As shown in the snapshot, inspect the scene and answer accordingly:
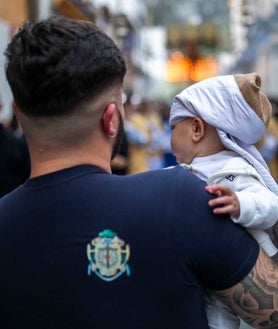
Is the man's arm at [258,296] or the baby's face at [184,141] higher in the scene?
the baby's face at [184,141]

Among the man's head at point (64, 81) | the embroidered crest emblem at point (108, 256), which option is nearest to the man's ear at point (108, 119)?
the man's head at point (64, 81)

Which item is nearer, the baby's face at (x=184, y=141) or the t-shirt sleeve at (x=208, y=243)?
the t-shirt sleeve at (x=208, y=243)

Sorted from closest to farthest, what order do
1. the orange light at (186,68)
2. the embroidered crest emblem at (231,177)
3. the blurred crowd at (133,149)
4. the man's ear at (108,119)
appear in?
1. the man's ear at (108,119)
2. the embroidered crest emblem at (231,177)
3. the blurred crowd at (133,149)
4. the orange light at (186,68)

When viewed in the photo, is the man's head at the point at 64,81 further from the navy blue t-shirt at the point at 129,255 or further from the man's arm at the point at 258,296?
the man's arm at the point at 258,296

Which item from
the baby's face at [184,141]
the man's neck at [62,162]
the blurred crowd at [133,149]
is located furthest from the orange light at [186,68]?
the man's neck at [62,162]

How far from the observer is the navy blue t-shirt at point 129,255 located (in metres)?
1.85

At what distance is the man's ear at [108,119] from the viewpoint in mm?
1962

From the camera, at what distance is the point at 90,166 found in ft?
6.48

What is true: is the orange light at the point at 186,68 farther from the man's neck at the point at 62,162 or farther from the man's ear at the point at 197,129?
the man's neck at the point at 62,162

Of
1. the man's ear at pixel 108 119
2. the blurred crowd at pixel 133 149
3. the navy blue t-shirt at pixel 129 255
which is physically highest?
the man's ear at pixel 108 119

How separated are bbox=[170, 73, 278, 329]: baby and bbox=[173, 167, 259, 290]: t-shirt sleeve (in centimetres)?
15

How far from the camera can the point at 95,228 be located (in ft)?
6.14

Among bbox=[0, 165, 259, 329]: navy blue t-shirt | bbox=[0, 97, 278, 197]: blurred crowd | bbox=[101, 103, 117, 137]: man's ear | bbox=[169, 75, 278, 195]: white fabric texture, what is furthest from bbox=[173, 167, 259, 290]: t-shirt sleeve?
bbox=[0, 97, 278, 197]: blurred crowd

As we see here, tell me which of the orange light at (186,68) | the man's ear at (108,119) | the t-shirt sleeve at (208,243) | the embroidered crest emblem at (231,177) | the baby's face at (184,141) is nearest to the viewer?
the t-shirt sleeve at (208,243)
